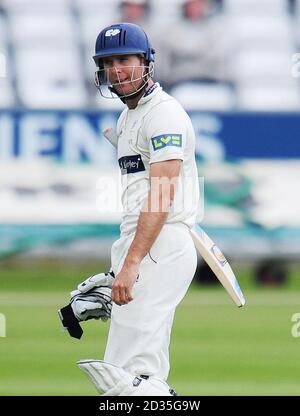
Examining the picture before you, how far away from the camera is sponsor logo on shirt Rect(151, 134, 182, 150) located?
5570mm

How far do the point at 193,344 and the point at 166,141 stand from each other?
4305 mm

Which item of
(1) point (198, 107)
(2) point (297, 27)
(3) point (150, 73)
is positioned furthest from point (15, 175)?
(3) point (150, 73)

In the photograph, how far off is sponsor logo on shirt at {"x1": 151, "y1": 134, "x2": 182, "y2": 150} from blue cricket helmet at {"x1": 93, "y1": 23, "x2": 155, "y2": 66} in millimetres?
445

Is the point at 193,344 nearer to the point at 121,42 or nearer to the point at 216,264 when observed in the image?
the point at 216,264

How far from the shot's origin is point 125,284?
546cm

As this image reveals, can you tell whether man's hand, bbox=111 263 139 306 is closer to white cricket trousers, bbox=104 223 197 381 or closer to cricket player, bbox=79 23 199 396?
cricket player, bbox=79 23 199 396

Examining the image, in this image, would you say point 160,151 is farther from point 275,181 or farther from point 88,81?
point 88,81

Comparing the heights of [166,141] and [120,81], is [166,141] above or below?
below

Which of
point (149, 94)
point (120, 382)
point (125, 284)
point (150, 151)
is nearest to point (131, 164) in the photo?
point (150, 151)

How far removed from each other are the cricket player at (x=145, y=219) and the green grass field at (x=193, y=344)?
174 centimetres

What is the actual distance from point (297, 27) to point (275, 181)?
372cm

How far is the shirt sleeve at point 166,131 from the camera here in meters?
5.56

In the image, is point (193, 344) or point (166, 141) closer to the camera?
point (166, 141)

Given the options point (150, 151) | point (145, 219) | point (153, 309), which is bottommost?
point (153, 309)
